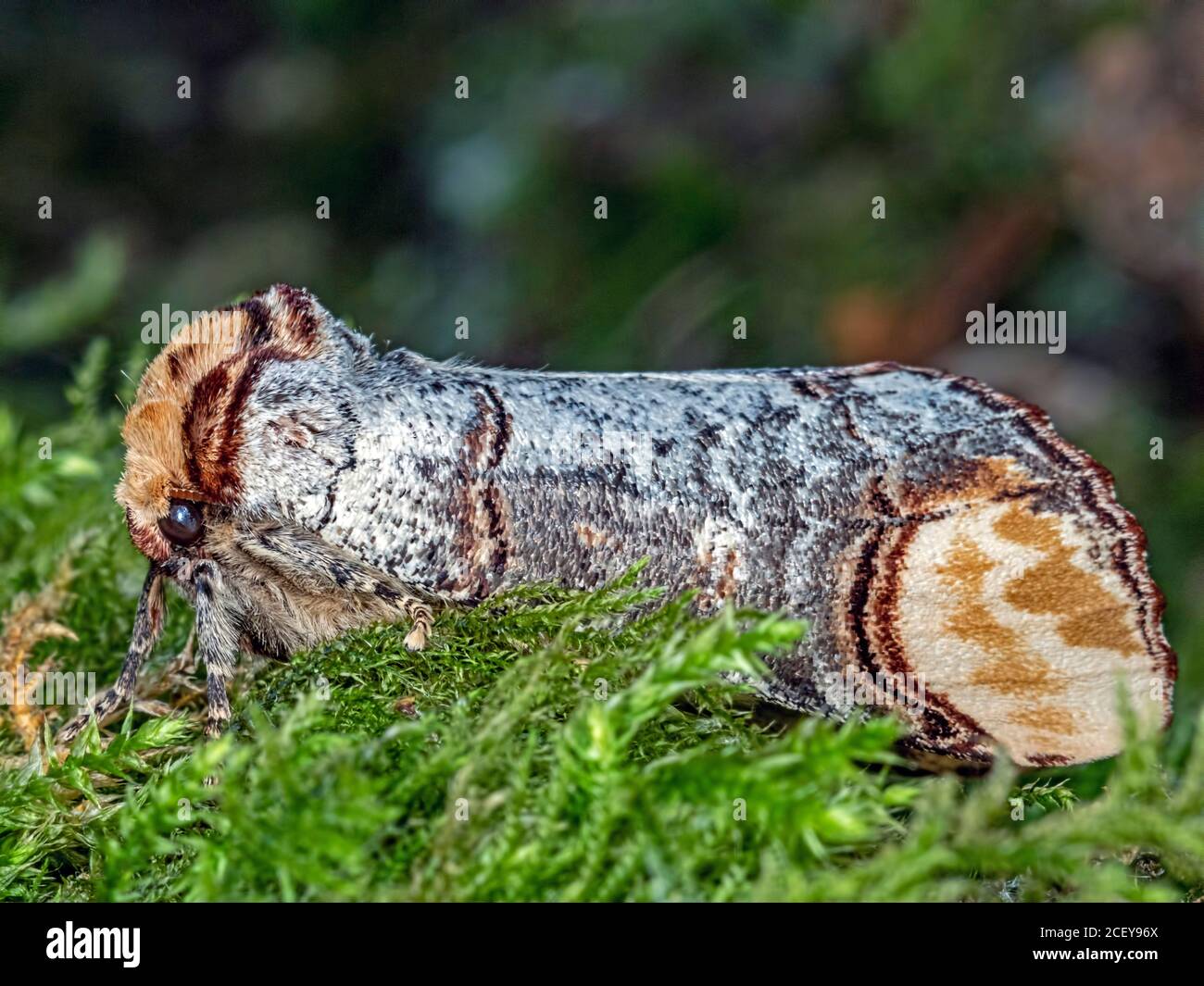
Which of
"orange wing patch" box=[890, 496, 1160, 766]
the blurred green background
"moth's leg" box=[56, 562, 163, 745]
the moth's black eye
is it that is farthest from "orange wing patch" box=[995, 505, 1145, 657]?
the blurred green background

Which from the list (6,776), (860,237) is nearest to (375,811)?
(6,776)

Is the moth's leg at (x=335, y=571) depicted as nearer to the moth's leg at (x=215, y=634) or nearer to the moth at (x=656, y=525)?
the moth at (x=656, y=525)

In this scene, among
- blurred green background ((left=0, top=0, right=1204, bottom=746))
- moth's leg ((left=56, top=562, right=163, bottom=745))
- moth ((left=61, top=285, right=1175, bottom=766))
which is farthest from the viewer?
blurred green background ((left=0, top=0, right=1204, bottom=746))

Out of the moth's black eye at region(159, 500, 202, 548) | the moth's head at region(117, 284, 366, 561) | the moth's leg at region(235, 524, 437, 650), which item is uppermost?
the moth's head at region(117, 284, 366, 561)

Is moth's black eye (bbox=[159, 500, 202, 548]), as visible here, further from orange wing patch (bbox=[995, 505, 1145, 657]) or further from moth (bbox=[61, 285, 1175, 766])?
orange wing patch (bbox=[995, 505, 1145, 657])

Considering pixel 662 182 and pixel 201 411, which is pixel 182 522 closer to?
pixel 201 411

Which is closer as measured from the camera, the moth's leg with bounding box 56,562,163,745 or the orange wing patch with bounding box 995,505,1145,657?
the orange wing patch with bounding box 995,505,1145,657

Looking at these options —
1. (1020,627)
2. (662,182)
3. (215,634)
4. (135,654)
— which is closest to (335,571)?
(215,634)
